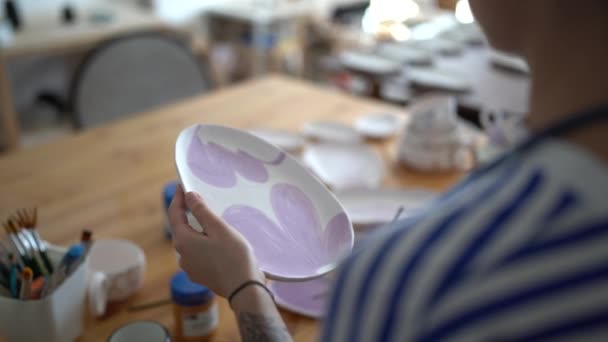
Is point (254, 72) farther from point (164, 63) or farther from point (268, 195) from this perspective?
point (268, 195)

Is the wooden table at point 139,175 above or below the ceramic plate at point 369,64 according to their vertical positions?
above

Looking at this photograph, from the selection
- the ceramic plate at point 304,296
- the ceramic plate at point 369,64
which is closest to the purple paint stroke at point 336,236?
the ceramic plate at point 304,296

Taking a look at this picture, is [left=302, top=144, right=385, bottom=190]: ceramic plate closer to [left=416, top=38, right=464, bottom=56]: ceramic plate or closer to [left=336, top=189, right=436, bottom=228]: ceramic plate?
[left=336, top=189, right=436, bottom=228]: ceramic plate

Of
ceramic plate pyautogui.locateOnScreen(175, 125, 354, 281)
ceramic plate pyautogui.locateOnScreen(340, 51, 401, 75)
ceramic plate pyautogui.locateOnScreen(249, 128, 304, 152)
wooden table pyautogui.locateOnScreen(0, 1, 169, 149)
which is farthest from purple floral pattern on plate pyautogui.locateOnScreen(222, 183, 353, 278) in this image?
wooden table pyautogui.locateOnScreen(0, 1, 169, 149)

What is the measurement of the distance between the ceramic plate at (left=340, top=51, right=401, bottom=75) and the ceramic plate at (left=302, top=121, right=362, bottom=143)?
559 millimetres

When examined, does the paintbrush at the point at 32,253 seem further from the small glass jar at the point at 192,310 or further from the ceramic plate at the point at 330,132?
the ceramic plate at the point at 330,132

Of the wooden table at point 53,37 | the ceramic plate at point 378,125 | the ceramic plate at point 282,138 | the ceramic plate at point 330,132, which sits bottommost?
the wooden table at point 53,37

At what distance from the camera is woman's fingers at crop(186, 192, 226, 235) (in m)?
0.71

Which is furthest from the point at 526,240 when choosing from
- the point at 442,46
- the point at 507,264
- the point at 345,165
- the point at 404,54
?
the point at 442,46

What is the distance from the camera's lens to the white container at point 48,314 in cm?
74

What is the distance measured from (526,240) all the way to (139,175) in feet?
3.46

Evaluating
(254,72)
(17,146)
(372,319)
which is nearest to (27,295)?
(372,319)

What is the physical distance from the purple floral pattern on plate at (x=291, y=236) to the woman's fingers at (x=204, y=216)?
0.29 feet

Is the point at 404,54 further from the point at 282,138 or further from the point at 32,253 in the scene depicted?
the point at 32,253
